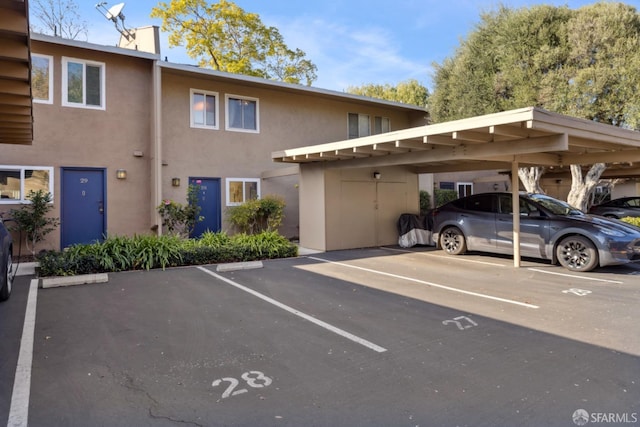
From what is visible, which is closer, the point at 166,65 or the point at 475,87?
the point at 166,65

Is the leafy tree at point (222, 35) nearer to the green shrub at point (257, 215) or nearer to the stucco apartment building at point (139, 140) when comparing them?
the stucco apartment building at point (139, 140)

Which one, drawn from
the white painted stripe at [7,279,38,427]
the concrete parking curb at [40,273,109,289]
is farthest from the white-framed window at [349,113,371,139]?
the white painted stripe at [7,279,38,427]

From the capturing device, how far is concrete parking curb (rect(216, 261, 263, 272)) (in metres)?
8.20

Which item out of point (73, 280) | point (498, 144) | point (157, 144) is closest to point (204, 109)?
point (157, 144)

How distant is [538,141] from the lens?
6.98m

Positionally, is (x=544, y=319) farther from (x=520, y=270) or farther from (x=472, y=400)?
(x=520, y=270)

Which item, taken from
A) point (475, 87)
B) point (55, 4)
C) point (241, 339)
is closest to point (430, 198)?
point (475, 87)

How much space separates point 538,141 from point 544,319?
350cm

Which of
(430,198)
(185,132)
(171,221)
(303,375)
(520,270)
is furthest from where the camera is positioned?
(430,198)

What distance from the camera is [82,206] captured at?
34.1 feet

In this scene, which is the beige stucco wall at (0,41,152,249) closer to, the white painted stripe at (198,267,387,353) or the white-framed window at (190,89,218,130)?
the white-framed window at (190,89,218,130)

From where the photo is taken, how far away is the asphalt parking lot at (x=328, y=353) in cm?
282

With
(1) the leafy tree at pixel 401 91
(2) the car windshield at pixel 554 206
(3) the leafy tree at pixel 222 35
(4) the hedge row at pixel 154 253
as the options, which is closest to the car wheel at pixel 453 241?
(2) the car windshield at pixel 554 206

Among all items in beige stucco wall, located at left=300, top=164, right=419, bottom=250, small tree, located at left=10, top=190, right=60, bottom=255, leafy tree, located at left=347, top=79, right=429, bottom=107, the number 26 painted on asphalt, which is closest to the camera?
the number 26 painted on asphalt
